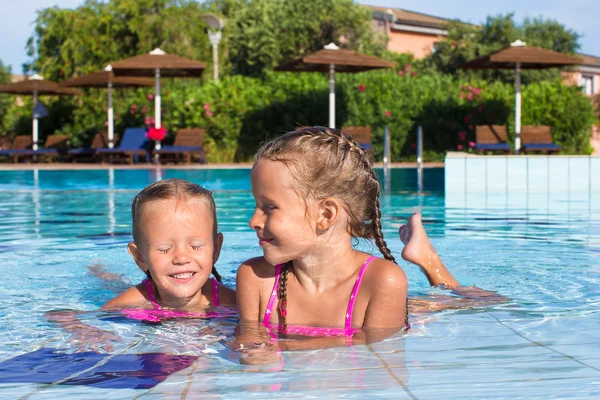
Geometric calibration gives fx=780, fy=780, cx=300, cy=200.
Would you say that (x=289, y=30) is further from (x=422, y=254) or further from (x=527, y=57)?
(x=422, y=254)

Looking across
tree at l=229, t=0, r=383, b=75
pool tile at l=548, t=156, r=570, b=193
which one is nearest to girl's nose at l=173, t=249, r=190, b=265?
pool tile at l=548, t=156, r=570, b=193

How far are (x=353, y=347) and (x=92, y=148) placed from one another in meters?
18.5

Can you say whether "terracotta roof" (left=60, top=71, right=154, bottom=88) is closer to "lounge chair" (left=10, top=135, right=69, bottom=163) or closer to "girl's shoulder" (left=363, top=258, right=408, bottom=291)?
"lounge chair" (left=10, top=135, right=69, bottom=163)

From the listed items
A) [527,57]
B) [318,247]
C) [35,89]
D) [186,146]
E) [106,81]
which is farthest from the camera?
[35,89]

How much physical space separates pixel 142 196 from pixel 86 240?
11.3ft

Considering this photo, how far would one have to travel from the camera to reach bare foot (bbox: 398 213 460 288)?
3.57 m

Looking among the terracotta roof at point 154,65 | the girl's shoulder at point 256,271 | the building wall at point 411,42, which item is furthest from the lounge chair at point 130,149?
the building wall at point 411,42

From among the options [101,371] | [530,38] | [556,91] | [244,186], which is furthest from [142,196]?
[530,38]

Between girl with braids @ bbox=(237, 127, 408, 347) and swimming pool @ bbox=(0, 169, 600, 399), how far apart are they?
17 centimetres

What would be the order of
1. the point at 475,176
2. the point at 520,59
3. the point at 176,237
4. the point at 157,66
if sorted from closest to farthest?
the point at 176,237 → the point at 475,176 → the point at 520,59 → the point at 157,66

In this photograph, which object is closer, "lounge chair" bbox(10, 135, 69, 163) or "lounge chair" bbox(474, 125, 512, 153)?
"lounge chair" bbox(474, 125, 512, 153)

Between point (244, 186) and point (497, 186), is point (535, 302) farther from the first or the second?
point (244, 186)

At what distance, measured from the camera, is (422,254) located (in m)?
3.58

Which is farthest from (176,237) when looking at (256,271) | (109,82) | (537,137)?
A: (109,82)
